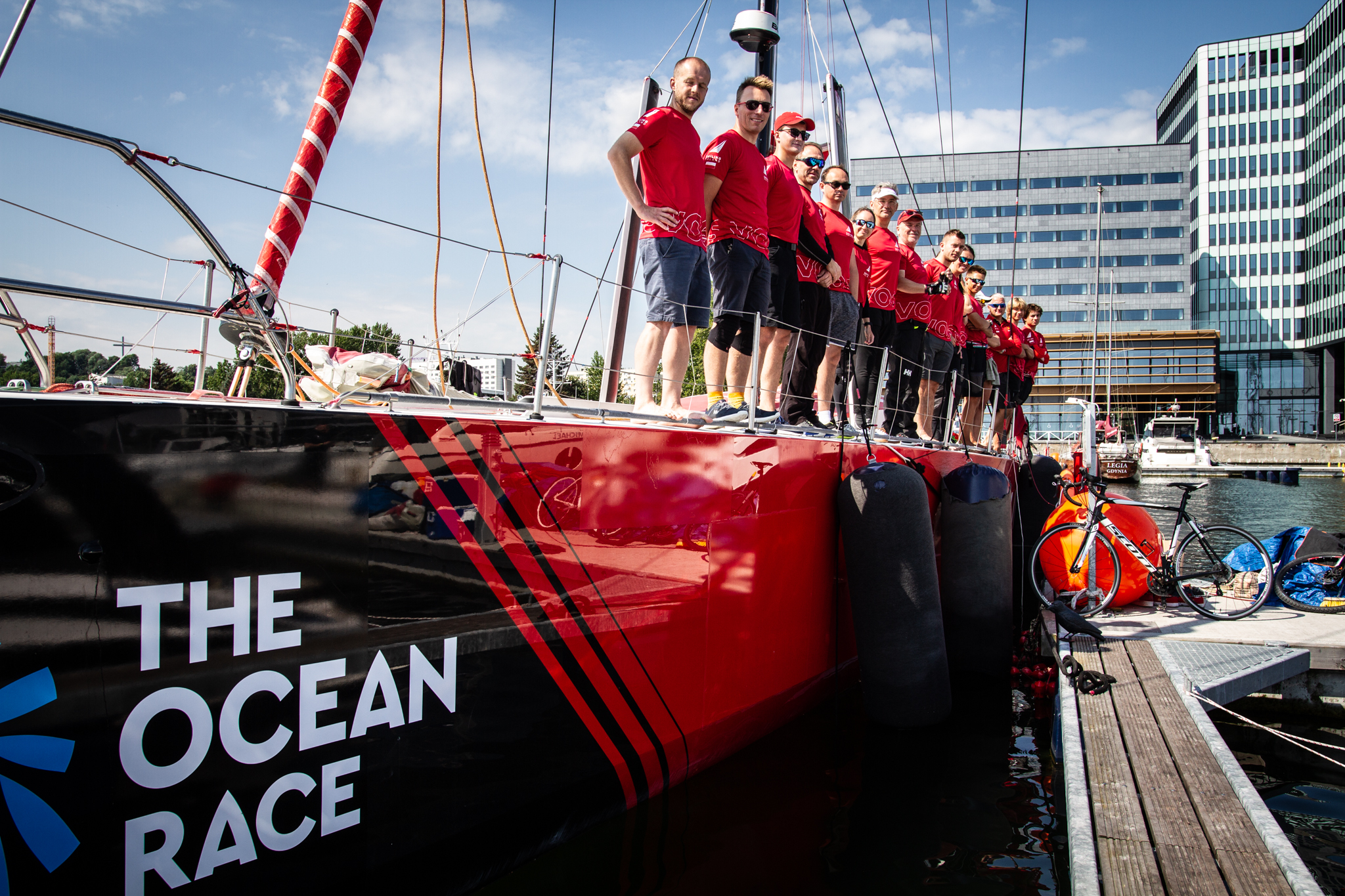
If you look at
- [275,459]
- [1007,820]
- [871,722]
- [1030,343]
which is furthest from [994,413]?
[275,459]

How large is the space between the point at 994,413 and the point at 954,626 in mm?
4012

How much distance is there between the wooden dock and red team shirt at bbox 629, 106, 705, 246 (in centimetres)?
282

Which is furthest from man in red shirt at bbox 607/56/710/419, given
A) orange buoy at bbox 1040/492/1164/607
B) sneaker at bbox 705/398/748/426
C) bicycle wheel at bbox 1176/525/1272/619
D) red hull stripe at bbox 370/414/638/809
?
bicycle wheel at bbox 1176/525/1272/619

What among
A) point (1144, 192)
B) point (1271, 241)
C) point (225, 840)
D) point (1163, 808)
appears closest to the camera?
point (225, 840)

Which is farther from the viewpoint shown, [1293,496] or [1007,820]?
[1293,496]

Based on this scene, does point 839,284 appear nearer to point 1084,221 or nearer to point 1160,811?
point 1160,811

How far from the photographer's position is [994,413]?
8875 mm

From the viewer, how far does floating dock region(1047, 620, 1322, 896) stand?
253cm

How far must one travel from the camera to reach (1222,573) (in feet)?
20.8

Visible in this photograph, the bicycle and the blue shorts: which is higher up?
the blue shorts

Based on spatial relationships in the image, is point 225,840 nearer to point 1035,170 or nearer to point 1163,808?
point 1163,808

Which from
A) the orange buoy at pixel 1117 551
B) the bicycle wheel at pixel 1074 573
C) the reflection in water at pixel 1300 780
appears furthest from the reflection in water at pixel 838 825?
the orange buoy at pixel 1117 551

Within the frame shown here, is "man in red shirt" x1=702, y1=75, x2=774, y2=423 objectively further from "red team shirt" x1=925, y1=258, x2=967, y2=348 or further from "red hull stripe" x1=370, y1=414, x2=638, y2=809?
"red team shirt" x1=925, y1=258, x2=967, y2=348

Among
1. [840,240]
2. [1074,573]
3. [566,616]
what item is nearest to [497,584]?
[566,616]
